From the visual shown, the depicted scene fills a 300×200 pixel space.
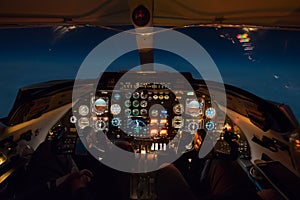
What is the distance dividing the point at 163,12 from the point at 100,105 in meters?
1.45

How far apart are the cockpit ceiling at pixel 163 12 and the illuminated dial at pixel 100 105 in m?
0.99

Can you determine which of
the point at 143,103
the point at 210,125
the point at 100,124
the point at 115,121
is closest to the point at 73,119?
the point at 100,124

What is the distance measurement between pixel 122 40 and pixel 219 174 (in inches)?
92.1

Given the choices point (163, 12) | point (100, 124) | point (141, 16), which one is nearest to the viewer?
point (141, 16)

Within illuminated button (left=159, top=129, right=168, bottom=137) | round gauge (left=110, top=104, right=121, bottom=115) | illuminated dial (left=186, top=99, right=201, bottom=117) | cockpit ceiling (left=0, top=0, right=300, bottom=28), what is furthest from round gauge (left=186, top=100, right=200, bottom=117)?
cockpit ceiling (left=0, top=0, right=300, bottom=28)

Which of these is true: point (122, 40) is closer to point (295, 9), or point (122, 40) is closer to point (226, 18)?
point (226, 18)

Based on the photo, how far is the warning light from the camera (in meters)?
→ 2.15

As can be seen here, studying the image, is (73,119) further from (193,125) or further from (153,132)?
(193,125)

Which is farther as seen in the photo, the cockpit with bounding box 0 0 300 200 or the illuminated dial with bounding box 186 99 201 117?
the illuminated dial with bounding box 186 99 201 117

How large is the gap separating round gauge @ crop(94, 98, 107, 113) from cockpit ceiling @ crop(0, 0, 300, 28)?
993 mm

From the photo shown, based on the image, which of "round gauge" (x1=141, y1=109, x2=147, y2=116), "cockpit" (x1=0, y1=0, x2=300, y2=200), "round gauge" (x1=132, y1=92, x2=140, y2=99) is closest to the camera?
"cockpit" (x1=0, y1=0, x2=300, y2=200)

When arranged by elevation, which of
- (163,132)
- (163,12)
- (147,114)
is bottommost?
(163,132)

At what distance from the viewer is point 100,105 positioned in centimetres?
349

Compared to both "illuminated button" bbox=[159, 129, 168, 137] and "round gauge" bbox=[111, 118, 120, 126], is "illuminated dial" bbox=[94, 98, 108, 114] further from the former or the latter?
"illuminated button" bbox=[159, 129, 168, 137]
